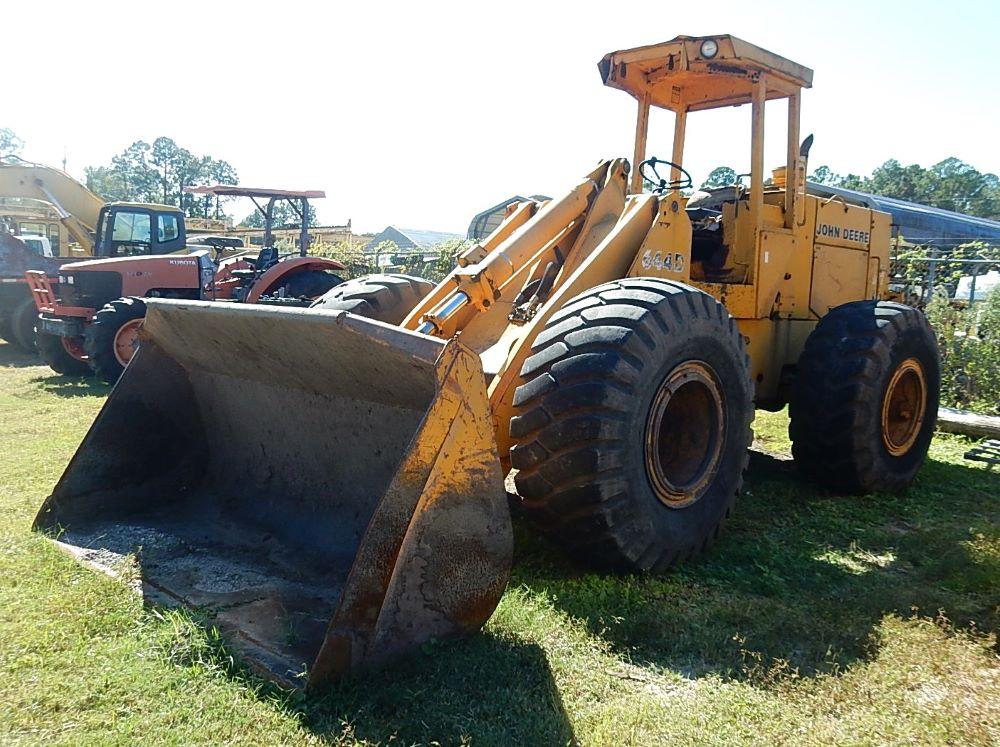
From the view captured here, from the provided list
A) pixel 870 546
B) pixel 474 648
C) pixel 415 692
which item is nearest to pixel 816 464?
pixel 870 546

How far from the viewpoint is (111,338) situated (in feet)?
34.1

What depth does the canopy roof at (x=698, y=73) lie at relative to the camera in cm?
528

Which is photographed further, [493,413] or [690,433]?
[690,433]

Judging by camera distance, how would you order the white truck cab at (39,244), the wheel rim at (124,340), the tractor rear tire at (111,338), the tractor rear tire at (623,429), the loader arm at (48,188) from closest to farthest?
the tractor rear tire at (623,429)
the tractor rear tire at (111,338)
the wheel rim at (124,340)
the loader arm at (48,188)
the white truck cab at (39,244)

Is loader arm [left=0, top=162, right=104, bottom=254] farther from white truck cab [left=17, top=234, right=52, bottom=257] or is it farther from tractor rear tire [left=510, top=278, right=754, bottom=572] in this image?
tractor rear tire [left=510, top=278, right=754, bottom=572]

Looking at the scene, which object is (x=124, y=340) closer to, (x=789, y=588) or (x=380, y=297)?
(x=380, y=297)

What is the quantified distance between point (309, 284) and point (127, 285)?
8.51 feet

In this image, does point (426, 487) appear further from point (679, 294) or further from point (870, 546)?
point (870, 546)

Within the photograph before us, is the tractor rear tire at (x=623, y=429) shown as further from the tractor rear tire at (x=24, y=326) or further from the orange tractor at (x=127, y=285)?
the tractor rear tire at (x=24, y=326)

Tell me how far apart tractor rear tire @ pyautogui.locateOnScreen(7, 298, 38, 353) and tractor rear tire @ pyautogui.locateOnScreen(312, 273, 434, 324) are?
36.7ft

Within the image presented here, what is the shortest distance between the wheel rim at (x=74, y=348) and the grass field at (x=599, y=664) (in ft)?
26.2

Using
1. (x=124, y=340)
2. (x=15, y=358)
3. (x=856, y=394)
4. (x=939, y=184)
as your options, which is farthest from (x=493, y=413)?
(x=939, y=184)

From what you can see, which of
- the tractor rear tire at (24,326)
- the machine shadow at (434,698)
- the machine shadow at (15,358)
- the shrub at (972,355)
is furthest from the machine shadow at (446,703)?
the tractor rear tire at (24,326)

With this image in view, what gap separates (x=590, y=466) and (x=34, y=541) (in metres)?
2.75
